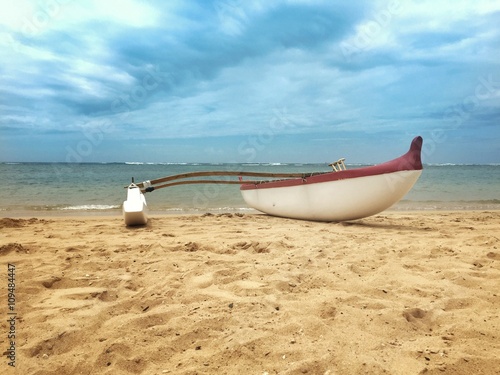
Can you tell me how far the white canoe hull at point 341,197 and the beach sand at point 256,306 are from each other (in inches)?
42.5

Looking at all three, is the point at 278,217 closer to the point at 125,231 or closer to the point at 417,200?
the point at 125,231

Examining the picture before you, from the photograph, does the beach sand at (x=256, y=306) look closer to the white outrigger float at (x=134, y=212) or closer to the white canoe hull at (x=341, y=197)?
the white canoe hull at (x=341, y=197)

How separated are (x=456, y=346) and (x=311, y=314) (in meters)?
0.75

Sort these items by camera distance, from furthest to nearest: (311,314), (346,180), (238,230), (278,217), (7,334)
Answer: (278,217) → (346,180) → (238,230) → (311,314) → (7,334)

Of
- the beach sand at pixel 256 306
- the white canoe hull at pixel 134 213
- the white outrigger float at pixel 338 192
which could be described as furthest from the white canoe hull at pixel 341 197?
the white canoe hull at pixel 134 213

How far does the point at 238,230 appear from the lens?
15.8 ft

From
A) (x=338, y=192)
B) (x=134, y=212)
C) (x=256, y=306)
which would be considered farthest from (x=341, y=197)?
(x=256, y=306)

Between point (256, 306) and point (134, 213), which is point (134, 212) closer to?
point (134, 213)

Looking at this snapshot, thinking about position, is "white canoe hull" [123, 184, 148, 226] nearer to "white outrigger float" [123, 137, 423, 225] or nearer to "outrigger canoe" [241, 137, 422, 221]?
"white outrigger float" [123, 137, 423, 225]

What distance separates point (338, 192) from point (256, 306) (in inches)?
138

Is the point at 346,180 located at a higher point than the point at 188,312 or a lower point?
higher

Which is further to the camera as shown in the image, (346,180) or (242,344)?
(346,180)

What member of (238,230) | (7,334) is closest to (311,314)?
(7,334)

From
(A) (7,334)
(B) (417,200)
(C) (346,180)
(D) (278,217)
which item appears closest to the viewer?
(A) (7,334)
